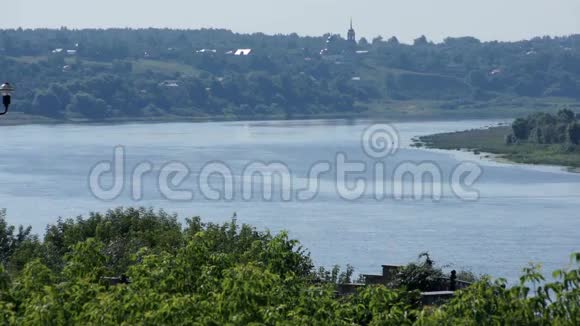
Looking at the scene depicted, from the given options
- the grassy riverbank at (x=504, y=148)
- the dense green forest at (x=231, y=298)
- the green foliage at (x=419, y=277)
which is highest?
the dense green forest at (x=231, y=298)

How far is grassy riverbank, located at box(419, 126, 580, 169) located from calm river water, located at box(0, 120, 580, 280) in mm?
2488

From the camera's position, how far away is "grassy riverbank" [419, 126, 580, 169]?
251 ft

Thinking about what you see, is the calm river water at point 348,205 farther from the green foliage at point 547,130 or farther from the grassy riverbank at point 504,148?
the green foliage at point 547,130

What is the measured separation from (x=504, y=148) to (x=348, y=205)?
110 feet

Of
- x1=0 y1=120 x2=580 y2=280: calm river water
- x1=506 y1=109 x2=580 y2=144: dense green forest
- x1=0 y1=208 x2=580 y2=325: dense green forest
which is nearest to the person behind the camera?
x1=0 y1=208 x2=580 y2=325: dense green forest

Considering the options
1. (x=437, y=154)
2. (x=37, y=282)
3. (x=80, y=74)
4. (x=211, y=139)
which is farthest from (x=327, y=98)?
(x=37, y=282)

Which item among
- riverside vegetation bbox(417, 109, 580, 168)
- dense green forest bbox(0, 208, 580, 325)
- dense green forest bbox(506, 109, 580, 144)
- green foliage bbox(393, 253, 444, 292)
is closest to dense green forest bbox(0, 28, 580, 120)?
riverside vegetation bbox(417, 109, 580, 168)

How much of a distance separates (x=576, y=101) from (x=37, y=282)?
164 metres

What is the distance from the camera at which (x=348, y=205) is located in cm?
5166

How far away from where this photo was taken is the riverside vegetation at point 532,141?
257ft

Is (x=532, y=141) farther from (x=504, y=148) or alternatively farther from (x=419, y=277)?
(x=419, y=277)

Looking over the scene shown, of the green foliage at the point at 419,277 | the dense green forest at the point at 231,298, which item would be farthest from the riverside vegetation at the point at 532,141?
the dense green forest at the point at 231,298

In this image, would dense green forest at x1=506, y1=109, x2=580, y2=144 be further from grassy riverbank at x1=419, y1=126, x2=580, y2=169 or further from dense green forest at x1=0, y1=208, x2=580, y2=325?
dense green forest at x1=0, y1=208, x2=580, y2=325

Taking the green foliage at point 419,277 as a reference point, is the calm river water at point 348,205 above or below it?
below
